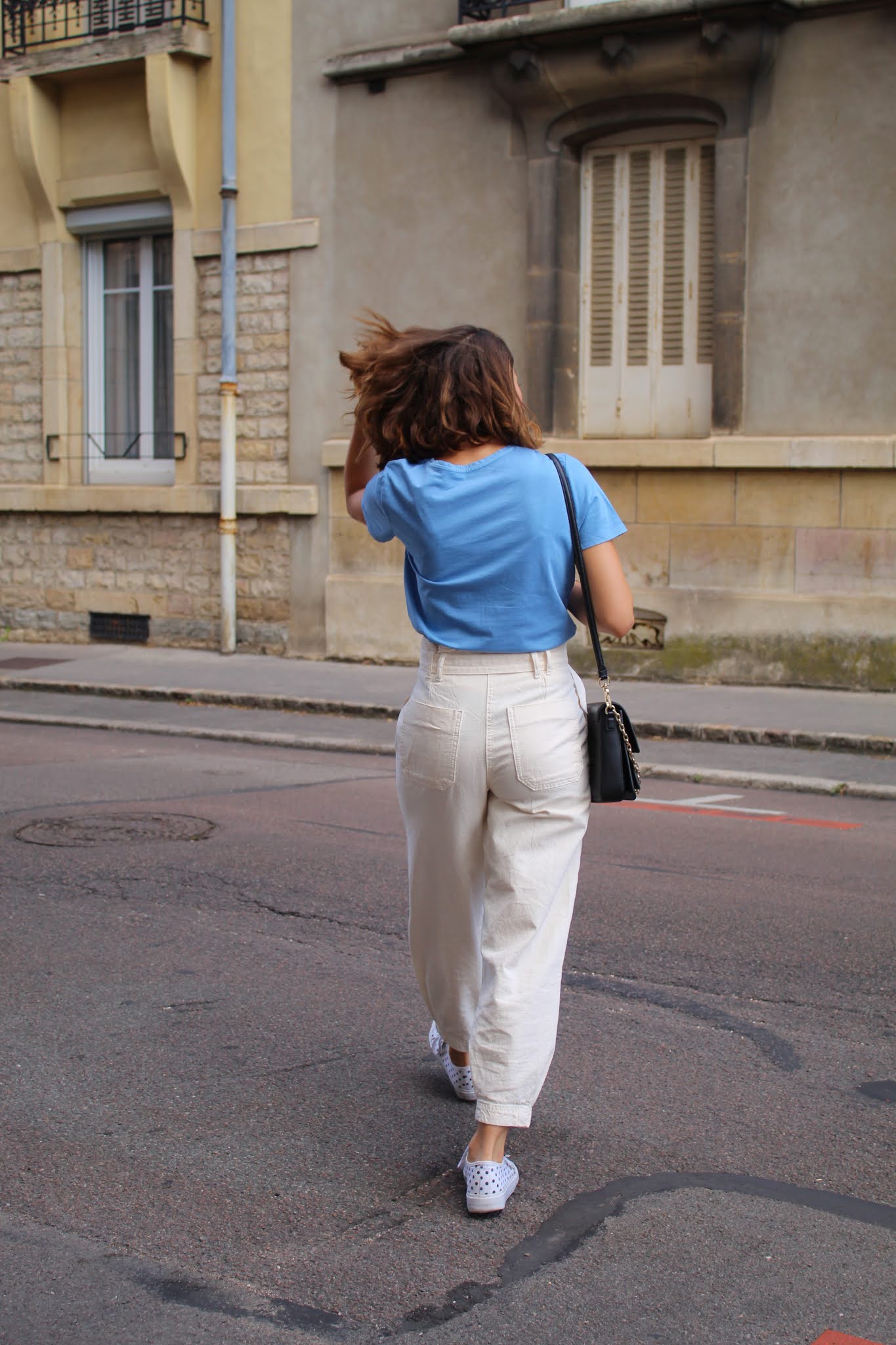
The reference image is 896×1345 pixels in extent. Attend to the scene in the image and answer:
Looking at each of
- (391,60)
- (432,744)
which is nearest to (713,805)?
(432,744)

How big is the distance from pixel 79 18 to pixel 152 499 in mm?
5236

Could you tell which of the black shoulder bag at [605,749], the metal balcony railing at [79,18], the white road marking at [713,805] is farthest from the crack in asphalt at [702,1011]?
the metal balcony railing at [79,18]

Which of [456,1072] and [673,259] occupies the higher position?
[673,259]

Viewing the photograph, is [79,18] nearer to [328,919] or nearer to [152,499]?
[152,499]

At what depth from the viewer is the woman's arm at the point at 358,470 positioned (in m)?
3.51

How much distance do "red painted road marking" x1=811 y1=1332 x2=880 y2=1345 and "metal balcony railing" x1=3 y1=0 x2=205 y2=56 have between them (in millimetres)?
15208

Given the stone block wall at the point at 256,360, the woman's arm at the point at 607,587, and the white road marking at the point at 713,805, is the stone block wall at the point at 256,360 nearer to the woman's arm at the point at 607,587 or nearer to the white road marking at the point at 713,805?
the white road marking at the point at 713,805

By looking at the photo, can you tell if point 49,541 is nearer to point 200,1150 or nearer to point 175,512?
point 175,512

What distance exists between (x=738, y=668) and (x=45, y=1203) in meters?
10.6

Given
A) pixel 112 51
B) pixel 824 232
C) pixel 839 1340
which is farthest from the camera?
pixel 112 51

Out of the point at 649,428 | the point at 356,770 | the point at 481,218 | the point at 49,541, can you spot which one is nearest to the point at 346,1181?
the point at 356,770

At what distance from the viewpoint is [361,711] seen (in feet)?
40.0

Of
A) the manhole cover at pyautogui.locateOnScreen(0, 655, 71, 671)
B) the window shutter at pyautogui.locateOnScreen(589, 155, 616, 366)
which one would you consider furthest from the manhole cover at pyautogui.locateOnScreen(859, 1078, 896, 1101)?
the manhole cover at pyautogui.locateOnScreen(0, 655, 71, 671)

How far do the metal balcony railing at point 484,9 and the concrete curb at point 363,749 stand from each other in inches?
278
